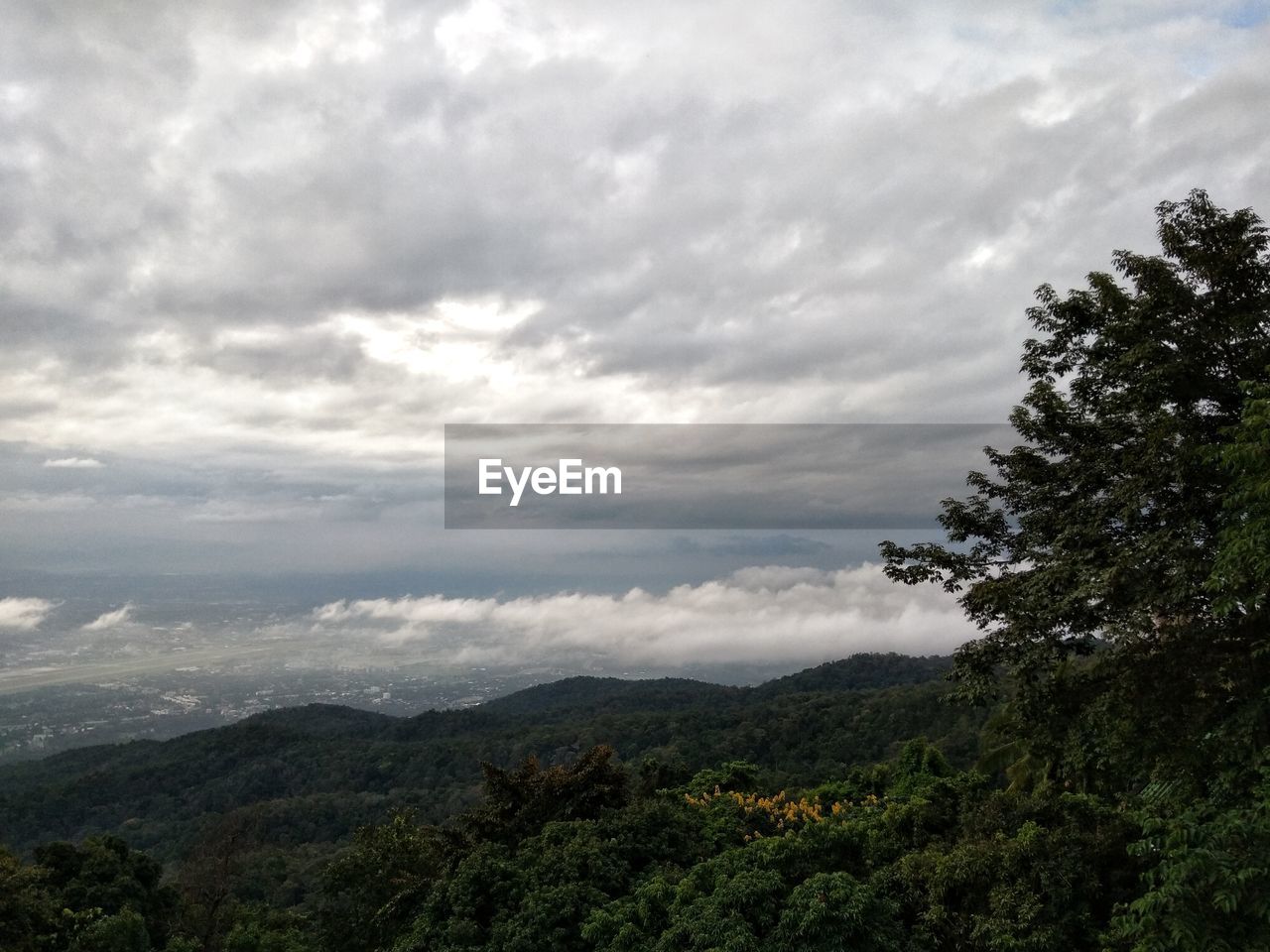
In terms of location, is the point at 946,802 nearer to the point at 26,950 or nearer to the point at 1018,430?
the point at 1018,430

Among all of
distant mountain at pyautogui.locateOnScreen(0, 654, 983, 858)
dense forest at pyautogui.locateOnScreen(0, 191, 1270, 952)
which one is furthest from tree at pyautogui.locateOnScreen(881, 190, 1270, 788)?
distant mountain at pyautogui.locateOnScreen(0, 654, 983, 858)

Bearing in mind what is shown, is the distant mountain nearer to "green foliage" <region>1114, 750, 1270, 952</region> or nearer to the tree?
the tree

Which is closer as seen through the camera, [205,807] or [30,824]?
[30,824]

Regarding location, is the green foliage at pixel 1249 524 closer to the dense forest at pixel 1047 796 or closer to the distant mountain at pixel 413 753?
the dense forest at pixel 1047 796

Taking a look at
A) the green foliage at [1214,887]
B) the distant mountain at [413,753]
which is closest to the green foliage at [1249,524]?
the green foliage at [1214,887]

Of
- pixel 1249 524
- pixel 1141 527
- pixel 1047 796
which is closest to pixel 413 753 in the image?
pixel 1047 796

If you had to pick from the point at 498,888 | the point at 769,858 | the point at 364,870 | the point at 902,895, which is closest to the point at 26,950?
the point at 364,870
